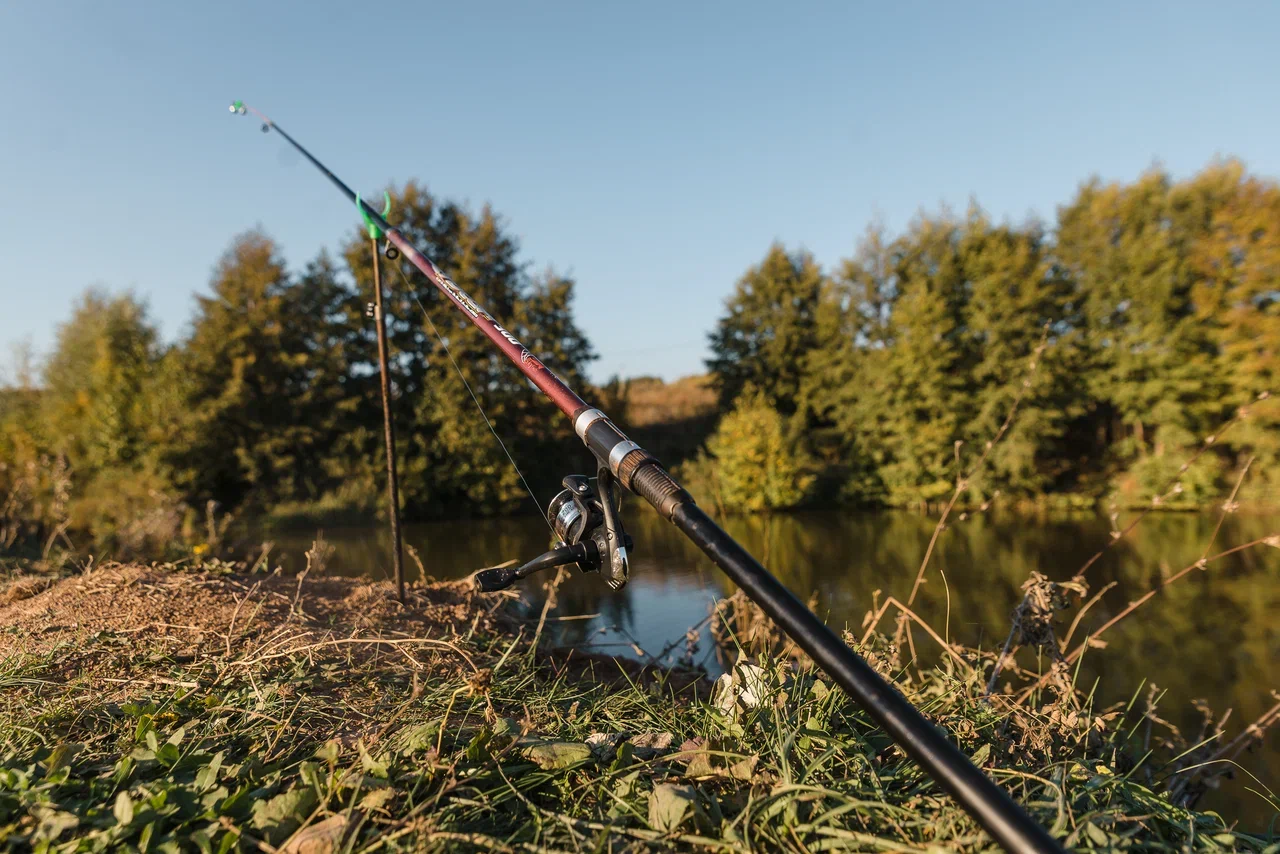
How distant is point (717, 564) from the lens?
141cm

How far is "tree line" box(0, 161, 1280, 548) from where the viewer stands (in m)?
18.8

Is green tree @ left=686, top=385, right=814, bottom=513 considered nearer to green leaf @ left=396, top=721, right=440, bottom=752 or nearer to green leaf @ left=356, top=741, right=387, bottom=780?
green leaf @ left=396, top=721, right=440, bottom=752

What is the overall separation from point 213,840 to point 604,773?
793 millimetres

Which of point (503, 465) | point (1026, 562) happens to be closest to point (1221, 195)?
point (1026, 562)

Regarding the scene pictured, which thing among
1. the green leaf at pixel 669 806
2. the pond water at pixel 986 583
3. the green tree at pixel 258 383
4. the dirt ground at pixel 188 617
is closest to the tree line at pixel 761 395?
the green tree at pixel 258 383

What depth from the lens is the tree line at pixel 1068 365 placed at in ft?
63.0

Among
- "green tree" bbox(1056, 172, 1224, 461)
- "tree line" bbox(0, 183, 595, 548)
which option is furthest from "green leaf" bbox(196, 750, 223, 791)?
"green tree" bbox(1056, 172, 1224, 461)

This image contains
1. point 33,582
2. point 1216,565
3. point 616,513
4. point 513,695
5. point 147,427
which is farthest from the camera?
point 147,427

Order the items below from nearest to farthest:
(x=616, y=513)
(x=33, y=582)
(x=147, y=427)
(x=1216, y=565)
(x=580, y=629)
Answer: (x=616, y=513)
(x=33, y=582)
(x=580, y=629)
(x=1216, y=565)
(x=147, y=427)

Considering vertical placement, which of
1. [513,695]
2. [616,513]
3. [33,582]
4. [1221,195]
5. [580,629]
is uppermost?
[1221,195]

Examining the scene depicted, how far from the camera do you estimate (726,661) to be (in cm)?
534

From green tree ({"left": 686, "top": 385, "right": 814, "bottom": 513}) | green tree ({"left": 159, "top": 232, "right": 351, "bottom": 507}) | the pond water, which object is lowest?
the pond water

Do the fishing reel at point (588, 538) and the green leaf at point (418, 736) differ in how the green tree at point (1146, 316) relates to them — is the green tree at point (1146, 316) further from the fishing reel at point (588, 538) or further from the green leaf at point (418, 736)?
the green leaf at point (418, 736)

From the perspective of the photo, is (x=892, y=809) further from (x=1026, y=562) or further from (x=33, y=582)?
(x=1026, y=562)
